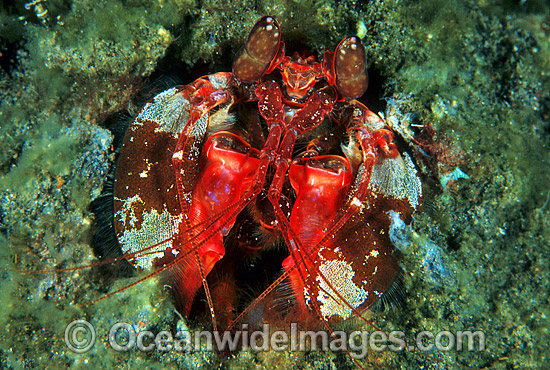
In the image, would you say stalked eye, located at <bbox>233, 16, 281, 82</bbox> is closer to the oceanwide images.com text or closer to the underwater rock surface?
the underwater rock surface

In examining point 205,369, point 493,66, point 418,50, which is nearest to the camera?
point 205,369

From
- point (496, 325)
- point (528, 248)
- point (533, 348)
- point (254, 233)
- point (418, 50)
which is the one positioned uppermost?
point (418, 50)

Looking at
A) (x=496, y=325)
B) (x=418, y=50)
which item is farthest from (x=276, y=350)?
(x=418, y=50)

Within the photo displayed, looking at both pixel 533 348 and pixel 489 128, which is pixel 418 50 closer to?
pixel 489 128

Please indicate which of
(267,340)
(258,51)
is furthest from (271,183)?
(267,340)

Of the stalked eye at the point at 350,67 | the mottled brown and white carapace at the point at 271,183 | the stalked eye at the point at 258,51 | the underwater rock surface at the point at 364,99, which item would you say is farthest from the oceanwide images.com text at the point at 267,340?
the stalked eye at the point at 258,51

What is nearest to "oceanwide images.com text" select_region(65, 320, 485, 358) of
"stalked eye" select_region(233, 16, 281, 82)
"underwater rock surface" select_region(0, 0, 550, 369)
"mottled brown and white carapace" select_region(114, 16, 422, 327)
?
"underwater rock surface" select_region(0, 0, 550, 369)
